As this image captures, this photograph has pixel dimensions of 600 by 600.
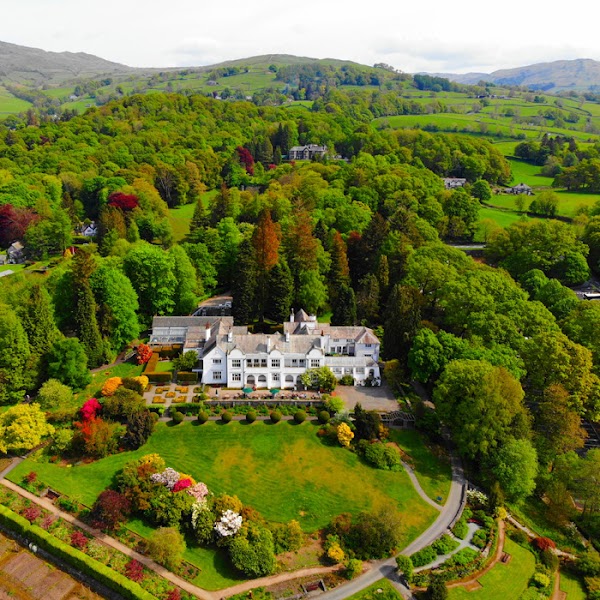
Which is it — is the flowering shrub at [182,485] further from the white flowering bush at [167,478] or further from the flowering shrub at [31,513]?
the flowering shrub at [31,513]

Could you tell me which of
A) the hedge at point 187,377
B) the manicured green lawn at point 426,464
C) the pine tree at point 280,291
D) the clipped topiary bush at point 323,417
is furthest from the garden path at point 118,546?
the pine tree at point 280,291

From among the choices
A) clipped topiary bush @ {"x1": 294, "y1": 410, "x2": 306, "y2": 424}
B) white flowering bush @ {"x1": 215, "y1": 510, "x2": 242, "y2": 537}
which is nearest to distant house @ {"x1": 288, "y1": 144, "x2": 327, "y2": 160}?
clipped topiary bush @ {"x1": 294, "y1": 410, "x2": 306, "y2": 424}

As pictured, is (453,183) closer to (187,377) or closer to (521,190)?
(521,190)

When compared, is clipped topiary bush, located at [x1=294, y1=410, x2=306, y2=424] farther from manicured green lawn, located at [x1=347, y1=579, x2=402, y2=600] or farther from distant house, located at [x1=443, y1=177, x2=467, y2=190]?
distant house, located at [x1=443, y1=177, x2=467, y2=190]

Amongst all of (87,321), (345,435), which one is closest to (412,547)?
(345,435)

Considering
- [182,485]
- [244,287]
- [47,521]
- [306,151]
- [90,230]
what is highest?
[306,151]
